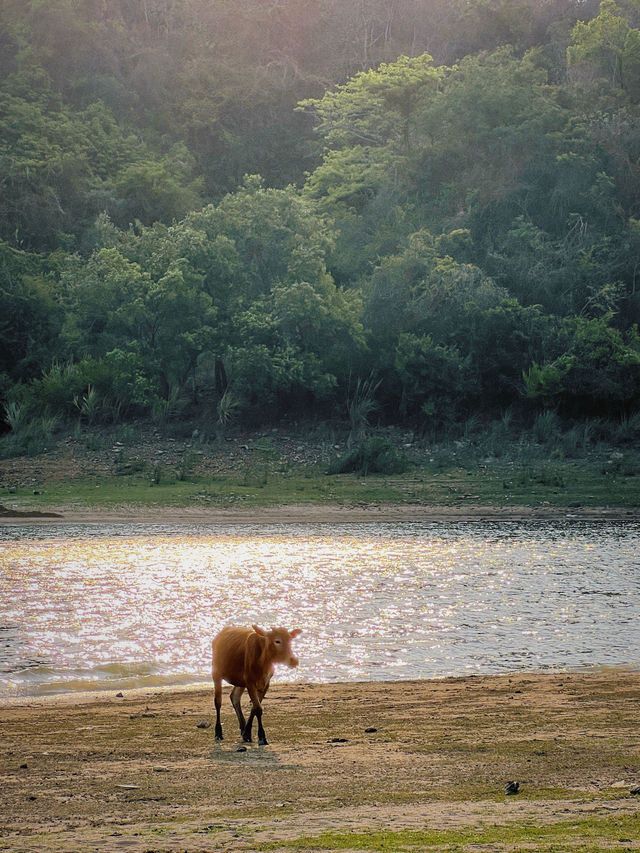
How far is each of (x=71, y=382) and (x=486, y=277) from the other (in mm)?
13516

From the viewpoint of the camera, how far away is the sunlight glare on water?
9961 mm

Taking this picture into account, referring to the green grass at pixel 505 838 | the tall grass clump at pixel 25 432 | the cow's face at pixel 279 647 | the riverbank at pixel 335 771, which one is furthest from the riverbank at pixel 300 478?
the green grass at pixel 505 838

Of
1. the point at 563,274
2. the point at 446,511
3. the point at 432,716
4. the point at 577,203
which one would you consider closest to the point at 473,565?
the point at 446,511

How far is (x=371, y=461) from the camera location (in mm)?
26250

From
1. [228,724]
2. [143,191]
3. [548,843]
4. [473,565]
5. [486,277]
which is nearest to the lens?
[548,843]

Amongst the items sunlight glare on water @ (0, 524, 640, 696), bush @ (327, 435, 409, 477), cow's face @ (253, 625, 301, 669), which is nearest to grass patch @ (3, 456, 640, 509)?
bush @ (327, 435, 409, 477)

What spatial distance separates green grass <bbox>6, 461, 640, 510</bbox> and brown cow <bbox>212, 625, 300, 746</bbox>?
15.9 meters

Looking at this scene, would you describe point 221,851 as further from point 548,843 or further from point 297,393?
point 297,393

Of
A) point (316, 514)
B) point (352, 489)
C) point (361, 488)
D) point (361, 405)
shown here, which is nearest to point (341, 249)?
point (361, 405)

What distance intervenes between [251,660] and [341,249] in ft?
109

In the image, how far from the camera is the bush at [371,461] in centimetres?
2617

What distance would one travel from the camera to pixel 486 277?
33344mm

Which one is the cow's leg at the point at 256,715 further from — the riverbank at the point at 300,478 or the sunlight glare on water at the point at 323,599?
the riverbank at the point at 300,478

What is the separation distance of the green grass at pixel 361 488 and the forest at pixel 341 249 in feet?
13.9
